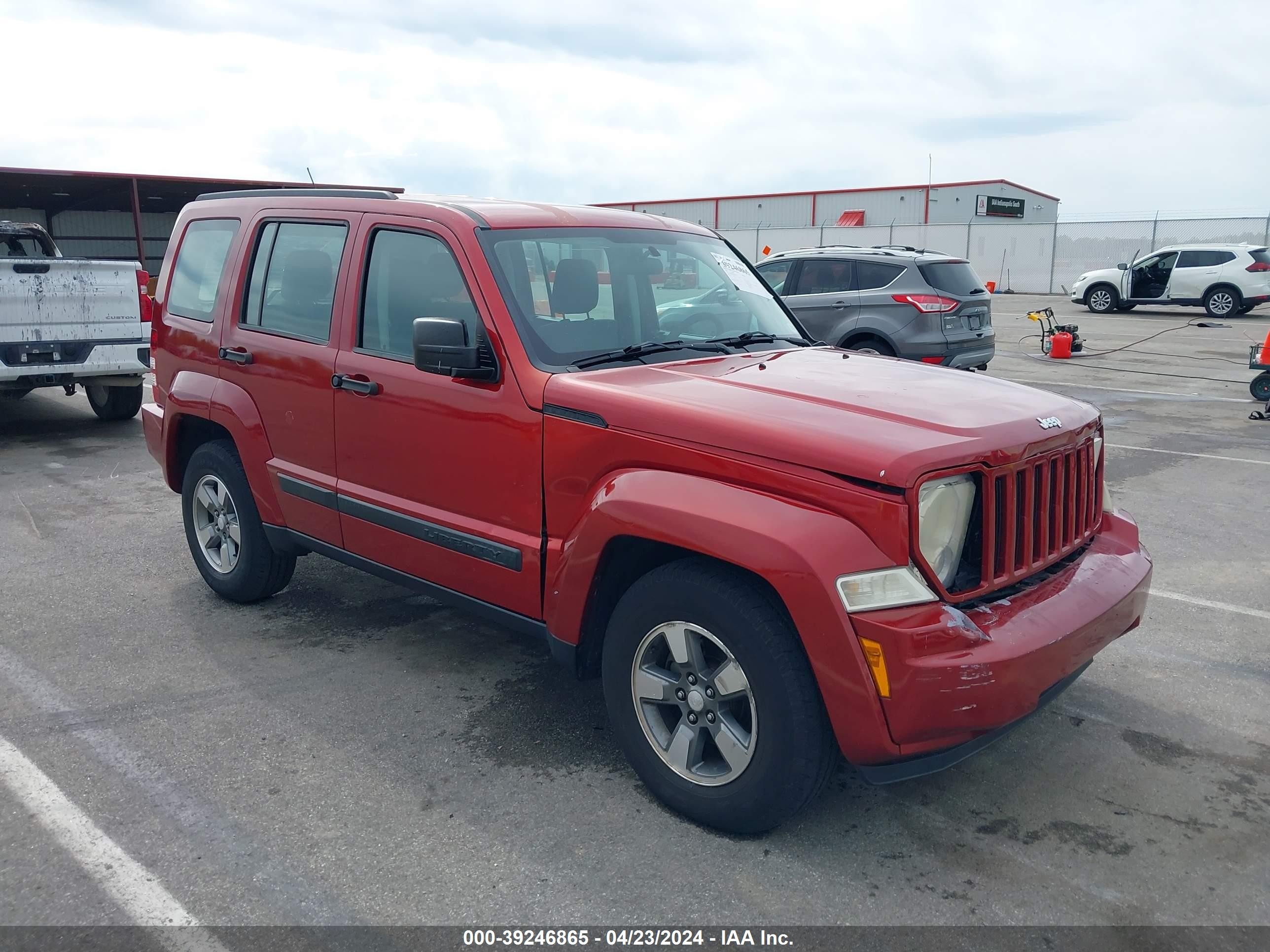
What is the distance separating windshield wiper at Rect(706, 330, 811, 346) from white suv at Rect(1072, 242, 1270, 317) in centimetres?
2494

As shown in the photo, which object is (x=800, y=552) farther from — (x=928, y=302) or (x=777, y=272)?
(x=777, y=272)

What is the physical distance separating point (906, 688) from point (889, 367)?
5.55 feet

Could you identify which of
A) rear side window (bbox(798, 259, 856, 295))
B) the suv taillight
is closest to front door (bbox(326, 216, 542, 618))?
the suv taillight

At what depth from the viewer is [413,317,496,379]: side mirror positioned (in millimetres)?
3523

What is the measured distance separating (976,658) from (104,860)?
8.47 ft

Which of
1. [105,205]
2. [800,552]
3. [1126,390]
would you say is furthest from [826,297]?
[105,205]

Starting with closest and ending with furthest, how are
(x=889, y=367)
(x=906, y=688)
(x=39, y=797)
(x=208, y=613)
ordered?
1. (x=906, y=688)
2. (x=39, y=797)
3. (x=889, y=367)
4. (x=208, y=613)

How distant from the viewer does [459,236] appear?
384 centimetres

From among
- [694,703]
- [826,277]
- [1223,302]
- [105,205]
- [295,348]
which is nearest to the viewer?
[694,703]

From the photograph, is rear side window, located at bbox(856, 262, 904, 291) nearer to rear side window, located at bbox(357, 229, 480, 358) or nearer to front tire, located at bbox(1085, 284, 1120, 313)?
rear side window, located at bbox(357, 229, 480, 358)

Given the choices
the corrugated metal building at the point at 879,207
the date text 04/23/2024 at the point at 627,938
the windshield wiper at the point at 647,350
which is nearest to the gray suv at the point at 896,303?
the windshield wiper at the point at 647,350

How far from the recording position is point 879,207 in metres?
47.0

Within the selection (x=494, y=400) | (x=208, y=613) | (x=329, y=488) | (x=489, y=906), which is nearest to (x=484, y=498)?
(x=494, y=400)

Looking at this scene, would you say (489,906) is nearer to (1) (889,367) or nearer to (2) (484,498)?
(2) (484,498)
